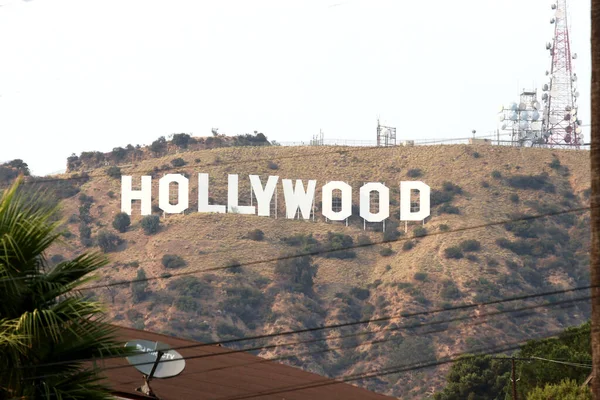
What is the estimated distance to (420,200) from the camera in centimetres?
10919

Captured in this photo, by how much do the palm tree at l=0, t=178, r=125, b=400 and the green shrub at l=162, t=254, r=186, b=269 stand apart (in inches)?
4007

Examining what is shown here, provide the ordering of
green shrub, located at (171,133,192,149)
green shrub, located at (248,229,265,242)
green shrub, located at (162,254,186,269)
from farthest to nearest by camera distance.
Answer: green shrub, located at (171,133,192,149) → green shrub, located at (248,229,265,242) → green shrub, located at (162,254,186,269)

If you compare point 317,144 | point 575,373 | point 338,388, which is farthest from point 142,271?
point 338,388

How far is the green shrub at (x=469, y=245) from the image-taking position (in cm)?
11669

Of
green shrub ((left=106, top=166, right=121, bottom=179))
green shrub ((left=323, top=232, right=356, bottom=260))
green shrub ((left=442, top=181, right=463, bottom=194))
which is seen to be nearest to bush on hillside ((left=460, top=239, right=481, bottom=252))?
green shrub ((left=442, top=181, right=463, bottom=194))

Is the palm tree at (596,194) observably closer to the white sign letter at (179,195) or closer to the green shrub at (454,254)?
the white sign letter at (179,195)

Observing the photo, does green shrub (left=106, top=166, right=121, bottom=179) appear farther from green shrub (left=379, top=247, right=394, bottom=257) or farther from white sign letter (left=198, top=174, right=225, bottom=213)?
green shrub (left=379, top=247, right=394, bottom=257)

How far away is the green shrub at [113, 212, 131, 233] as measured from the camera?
125375 mm

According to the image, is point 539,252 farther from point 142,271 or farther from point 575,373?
point 575,373

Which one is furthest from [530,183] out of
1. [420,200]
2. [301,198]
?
[301,198]

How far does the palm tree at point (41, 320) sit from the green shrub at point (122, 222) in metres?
113

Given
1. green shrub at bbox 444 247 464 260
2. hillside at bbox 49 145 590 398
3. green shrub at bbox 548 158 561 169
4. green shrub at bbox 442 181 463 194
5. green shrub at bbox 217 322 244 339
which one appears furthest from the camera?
green shrub at bbox 548 158 561 169

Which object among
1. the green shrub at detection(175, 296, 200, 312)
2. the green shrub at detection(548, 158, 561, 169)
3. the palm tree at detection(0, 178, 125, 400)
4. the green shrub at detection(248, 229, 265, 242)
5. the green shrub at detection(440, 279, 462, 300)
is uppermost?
the green shrub at detection(548, 158, 561, 169)

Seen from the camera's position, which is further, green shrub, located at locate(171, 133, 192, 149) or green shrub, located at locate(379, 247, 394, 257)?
green shrub, located at locate(171, 133, 192, 149)
